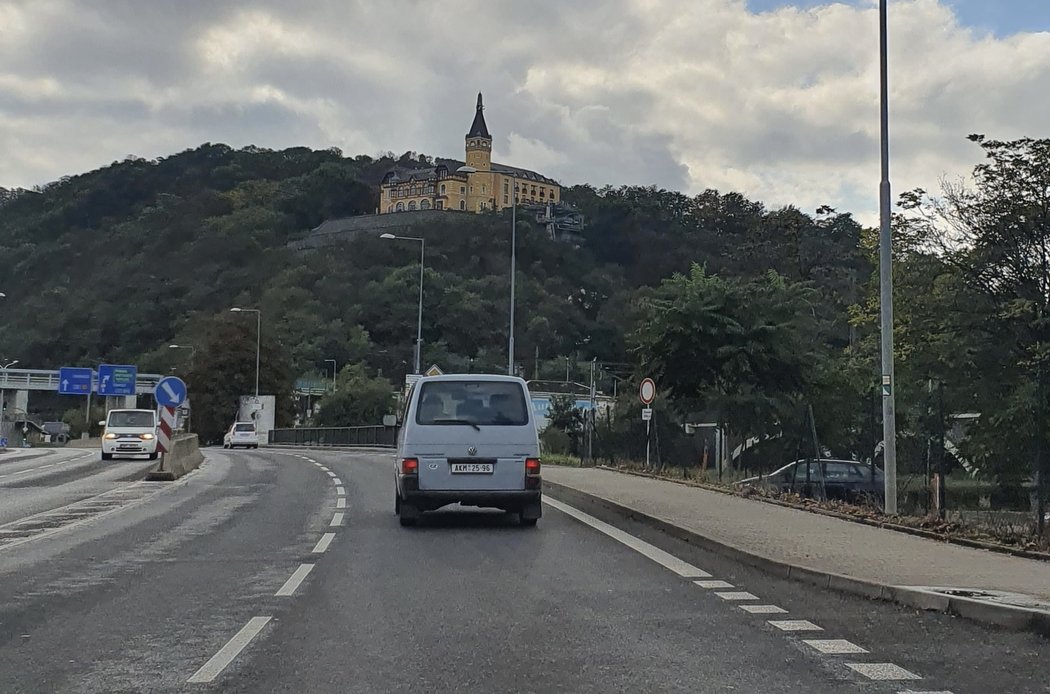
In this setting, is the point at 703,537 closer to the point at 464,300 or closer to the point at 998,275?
the point at 998,275

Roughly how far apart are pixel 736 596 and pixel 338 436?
5769cm

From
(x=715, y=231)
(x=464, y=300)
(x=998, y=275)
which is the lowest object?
(x=998, y=275)

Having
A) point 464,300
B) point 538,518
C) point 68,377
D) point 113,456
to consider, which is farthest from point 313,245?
point 538,518

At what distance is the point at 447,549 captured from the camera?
13.1 meters

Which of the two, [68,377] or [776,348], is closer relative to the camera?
[776,348]

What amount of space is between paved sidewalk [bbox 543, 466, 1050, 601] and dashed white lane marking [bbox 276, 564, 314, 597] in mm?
4354

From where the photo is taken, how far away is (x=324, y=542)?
45.0 ft

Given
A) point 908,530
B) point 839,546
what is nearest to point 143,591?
point 839,546

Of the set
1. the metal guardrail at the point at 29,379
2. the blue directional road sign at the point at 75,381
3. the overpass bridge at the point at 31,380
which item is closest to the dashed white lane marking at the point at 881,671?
the blue directional road sign at the point at 75,381

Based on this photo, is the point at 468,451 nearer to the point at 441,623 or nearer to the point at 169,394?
the point at 441,623

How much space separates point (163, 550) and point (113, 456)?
25351 mm

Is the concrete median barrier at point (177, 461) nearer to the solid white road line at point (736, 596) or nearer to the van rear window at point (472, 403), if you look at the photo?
the van rear window at point (472, 403)

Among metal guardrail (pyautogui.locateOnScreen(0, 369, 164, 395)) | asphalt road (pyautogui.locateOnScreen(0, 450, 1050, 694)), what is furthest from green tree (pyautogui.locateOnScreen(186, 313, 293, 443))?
asphalt road (pyautogui.locateOnScreen(0, 450, 1050, 694))

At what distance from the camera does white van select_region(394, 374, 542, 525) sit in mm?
15172
